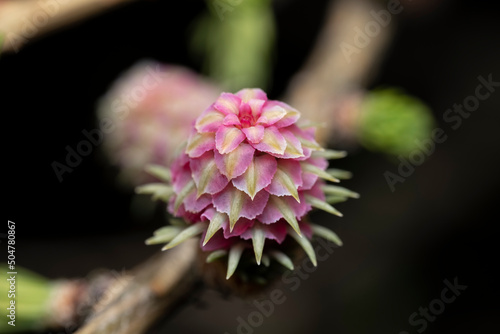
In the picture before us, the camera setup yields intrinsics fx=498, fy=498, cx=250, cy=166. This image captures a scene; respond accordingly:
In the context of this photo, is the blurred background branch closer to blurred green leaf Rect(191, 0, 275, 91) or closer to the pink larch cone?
blurred green leaf Rect(191, 0, 275, 91)

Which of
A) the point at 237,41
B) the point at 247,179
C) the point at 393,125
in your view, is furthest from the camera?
the point at 237,41

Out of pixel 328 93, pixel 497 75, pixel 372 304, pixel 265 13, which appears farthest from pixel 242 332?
pixel 497 75

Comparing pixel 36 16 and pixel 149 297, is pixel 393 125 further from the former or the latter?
pixel 36 16

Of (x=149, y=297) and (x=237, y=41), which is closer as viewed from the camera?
(x=149, y=297)

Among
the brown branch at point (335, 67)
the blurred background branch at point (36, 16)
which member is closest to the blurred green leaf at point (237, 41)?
the brown branch at point (335, 67)

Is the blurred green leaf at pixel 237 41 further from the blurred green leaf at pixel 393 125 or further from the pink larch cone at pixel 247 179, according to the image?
the pink larch cone at pixel 247 179

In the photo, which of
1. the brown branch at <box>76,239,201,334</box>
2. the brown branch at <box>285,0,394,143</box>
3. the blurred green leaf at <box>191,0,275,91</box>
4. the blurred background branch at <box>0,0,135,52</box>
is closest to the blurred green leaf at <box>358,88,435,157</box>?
the brown branch at <box>285,0,394,143</box>

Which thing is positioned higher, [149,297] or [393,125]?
[393,125]

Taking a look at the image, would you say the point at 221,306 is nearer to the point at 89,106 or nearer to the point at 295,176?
the point at 89,106

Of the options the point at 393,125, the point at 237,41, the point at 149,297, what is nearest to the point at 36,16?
the point at 237,41
